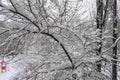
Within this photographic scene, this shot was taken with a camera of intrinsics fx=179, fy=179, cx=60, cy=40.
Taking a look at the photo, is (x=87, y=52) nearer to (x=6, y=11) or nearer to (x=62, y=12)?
(x=62, y=12)

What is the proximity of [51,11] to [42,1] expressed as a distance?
0.79 meters

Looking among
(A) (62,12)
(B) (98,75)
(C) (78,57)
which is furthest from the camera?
(B) (98,75)

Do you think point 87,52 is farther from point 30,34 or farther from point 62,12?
point 30,34

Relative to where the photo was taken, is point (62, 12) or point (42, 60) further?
point (42, 60)

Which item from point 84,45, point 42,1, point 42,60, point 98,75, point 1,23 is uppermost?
point 42,1

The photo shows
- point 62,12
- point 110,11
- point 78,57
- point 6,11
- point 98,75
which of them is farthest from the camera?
point 110,11

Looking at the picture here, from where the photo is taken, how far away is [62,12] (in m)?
3.58

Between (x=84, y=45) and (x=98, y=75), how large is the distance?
39.9 inches

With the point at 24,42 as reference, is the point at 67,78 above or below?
below

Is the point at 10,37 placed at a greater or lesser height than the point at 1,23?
lesser

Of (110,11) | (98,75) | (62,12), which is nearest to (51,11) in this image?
(62,12)

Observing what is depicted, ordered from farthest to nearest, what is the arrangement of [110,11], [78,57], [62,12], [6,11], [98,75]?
1. [110,11]
2. [98,75]
3. [78,57]
4. [62,12]
5. [6,11]

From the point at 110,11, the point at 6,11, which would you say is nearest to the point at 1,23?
the point at 6,11

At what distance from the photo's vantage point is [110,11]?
6.62 metres
